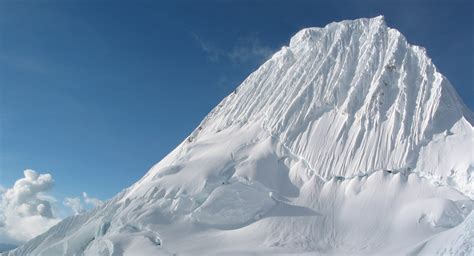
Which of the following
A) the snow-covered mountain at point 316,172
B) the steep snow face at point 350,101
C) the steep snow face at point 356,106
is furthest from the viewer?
the steep snow face at point 350,101

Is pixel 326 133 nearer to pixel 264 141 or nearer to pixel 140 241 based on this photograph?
pixel 264 141

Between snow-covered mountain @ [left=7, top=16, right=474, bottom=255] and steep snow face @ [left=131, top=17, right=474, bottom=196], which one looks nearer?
snow-covered mountain @ [left=7, top=16, right=474, bottom=255]

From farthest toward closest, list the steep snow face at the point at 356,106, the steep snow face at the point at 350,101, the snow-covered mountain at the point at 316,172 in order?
the steep snow face at the point at 350,101
the steep snow face at the point at 356,106
the snow-covered mountain at the point at 316,172

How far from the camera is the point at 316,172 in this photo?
46.5m

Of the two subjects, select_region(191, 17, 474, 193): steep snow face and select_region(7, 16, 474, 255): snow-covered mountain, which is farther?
select_region(191, 17, 474, 193): steep snow face

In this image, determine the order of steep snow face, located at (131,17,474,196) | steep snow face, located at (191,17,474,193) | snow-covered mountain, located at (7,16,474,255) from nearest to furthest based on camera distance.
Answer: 1. snow-covered mountain, located at (7,16,474,255)
2. steep snow face, located at (131,17,474,196)
3. steep snow face, located at (191,17,474,193)

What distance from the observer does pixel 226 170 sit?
1837 inches

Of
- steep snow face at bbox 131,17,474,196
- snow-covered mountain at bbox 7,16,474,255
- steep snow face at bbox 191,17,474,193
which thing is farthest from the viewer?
steep snow face at bbox 191,17,474,193

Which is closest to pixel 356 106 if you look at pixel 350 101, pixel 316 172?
pixel 350 101

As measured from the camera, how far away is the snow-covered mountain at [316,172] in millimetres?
39750

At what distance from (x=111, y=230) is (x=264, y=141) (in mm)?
16690

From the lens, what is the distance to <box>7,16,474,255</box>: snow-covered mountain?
1565 inches

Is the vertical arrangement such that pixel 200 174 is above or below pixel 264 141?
below

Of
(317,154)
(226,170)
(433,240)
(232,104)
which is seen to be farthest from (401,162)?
(232,104)
